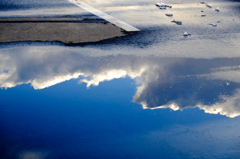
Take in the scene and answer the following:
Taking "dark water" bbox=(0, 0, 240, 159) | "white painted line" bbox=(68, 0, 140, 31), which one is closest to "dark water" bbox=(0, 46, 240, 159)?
"dark water" bbox=(0, 0, 240, 159)

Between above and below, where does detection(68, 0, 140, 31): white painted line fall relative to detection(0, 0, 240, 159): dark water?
above

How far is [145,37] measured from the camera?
25.1 feet

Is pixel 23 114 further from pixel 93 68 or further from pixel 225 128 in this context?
pixel 225 128

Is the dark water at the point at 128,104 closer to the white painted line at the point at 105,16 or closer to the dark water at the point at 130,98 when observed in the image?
the dark water at the point at 130,98

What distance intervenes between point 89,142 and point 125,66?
2.70 metres

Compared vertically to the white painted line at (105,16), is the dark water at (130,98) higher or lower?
lower

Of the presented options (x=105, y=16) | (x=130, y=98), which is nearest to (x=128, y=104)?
(x=130, y=98)

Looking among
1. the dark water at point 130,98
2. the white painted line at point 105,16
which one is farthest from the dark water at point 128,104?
the white painted line at point 105,16

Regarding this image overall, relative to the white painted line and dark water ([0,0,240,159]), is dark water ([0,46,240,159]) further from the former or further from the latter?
the white painted line

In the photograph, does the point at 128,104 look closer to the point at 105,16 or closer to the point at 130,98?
the point at 130,98

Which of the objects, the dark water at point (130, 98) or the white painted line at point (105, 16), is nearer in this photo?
the dark water at point (130, 98)

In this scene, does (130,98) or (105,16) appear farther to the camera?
(105,16)

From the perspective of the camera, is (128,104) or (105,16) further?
(105,16)

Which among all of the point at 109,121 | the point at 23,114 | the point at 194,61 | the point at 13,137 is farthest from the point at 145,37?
the point at 13,137
